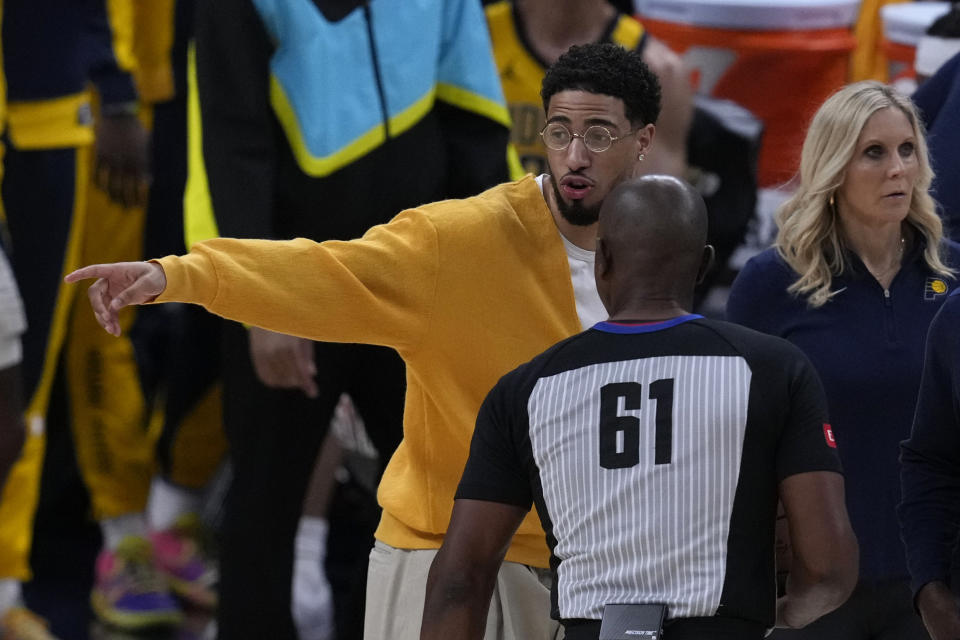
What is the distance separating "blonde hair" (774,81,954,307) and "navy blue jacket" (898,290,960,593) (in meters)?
0.59

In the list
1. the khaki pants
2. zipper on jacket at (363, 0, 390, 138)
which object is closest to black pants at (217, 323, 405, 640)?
zipper on jacket at (363, 0, 390, 138)

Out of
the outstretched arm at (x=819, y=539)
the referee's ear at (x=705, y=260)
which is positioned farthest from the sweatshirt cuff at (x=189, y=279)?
the outstretched arm at (x=819, y=539)

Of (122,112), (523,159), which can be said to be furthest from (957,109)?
(122,112)

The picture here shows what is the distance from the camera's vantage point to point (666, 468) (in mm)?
2350

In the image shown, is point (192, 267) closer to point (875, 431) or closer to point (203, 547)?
point (875, 431)

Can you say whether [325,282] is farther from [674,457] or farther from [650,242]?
[674,457]

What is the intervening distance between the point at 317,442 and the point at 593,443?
5.75 feet

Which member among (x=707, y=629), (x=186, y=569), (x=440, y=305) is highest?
(x=440, y=305)

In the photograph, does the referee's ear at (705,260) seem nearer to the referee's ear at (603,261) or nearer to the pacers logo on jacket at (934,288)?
the referee's ear at (603,261)

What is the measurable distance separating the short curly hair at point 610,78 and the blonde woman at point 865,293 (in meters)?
0.56

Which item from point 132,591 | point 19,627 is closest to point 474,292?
point 19,627

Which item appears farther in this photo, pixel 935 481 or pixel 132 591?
pixel 132 591

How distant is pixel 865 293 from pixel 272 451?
1367 millimetres

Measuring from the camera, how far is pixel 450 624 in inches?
100.0
